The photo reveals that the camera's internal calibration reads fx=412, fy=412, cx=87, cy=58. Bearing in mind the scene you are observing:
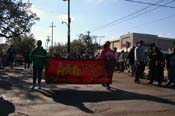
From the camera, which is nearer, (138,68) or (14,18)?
(138,68)

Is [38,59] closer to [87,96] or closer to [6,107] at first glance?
[87,96]

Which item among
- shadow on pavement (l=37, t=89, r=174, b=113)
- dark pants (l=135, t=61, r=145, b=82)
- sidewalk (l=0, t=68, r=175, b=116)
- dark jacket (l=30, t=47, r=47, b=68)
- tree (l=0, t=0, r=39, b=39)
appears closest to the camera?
sidewalk (l=0, t=68, r=175, b=116)

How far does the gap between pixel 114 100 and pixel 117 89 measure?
292cm

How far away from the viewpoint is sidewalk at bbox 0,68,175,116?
403 inches

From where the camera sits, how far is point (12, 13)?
45.8 metres

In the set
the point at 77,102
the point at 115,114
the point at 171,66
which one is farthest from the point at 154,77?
the point at 115,114

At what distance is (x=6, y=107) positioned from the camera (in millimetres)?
10750

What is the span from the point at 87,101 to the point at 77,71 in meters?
3.13

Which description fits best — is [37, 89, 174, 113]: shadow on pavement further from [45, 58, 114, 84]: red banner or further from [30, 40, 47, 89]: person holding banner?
[30, 40, 47, 89]: person holding banner

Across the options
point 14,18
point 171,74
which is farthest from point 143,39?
point 171,74

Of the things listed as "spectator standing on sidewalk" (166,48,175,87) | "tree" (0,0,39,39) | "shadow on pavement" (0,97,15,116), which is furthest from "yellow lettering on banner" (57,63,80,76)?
"tree" (0,0,39,39)

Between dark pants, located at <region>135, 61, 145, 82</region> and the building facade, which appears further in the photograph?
the building facade

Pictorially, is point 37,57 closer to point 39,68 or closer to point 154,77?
point 39,68

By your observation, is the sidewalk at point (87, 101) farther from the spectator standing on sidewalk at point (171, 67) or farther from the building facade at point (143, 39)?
the building facade at point (143, 39)
